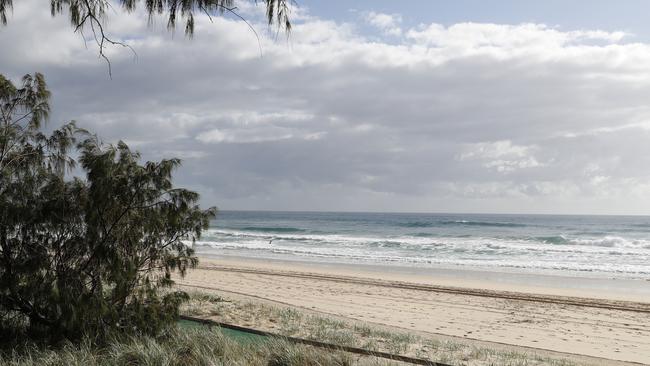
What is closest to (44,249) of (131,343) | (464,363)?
(131,343)

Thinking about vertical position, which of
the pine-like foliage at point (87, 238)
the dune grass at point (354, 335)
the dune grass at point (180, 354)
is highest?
the pine-like foliage at point (87, 238)

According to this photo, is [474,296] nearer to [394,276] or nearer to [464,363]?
[394,276]

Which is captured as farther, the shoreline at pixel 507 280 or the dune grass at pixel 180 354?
the shoreline at pixel 507 280

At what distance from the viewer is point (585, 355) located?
812 centimetres

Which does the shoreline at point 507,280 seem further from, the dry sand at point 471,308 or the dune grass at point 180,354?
the dune grass at point 180,354

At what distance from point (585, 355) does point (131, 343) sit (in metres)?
6.24

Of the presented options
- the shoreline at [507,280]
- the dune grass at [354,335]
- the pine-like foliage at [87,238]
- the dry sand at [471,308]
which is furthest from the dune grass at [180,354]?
the shoreline at [507,280]

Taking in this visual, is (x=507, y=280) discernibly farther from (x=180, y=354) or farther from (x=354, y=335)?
(x=180, y=354)

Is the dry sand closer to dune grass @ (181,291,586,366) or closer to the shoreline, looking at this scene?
the shoreline

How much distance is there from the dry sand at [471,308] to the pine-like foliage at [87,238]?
5.07 m

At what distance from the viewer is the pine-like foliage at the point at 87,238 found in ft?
20.6

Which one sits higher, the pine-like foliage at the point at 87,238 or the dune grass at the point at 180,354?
the pine-like foliage at the point at 87,238

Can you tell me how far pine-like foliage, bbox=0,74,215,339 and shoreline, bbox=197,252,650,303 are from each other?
11.2m

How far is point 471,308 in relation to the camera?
1219cm
